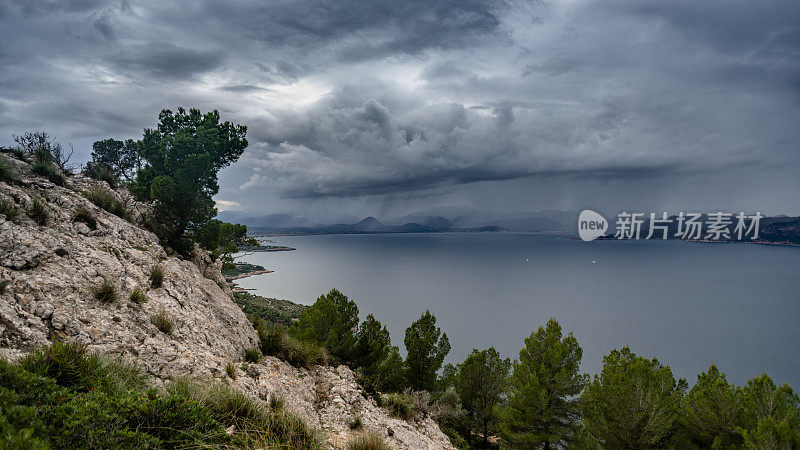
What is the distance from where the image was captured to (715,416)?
17.1 meters

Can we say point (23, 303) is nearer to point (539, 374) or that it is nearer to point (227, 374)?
point (227, 374)

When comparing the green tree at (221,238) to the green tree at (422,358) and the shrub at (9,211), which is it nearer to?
the shrub at (9,211)

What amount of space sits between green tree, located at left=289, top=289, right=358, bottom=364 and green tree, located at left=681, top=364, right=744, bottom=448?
20.7 meters

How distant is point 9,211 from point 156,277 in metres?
4.14

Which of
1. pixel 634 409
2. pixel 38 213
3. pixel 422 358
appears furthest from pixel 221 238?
pixel 634 409

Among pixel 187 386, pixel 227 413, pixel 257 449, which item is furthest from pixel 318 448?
A: pixel 187 386

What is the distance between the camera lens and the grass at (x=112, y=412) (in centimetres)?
346

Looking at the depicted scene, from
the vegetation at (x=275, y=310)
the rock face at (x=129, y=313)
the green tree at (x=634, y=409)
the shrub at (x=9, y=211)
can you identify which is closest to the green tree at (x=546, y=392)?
the green tree at (x=634, y=409)

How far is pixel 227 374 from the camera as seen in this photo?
8570 mm

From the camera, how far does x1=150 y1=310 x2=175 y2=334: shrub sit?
30.5ft

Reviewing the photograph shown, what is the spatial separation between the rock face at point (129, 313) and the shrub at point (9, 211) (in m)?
0.11

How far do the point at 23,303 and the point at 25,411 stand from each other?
20.1 ft

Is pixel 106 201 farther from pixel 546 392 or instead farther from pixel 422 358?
pixel 546 392

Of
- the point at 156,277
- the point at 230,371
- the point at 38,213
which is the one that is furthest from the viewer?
the point at 156,277
